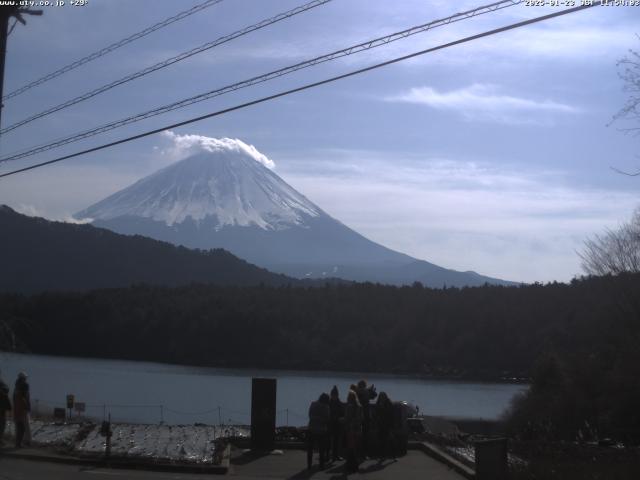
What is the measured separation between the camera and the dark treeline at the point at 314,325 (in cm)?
7544

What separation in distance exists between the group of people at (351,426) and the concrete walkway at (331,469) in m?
0.24

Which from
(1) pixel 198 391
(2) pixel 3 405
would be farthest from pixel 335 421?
(1) pixel 198 391

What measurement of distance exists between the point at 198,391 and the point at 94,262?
76.0 m

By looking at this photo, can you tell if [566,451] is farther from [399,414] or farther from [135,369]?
[135,369]

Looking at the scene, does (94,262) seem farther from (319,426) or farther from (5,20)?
(319,426)

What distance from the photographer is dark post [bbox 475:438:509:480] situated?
11.9 m

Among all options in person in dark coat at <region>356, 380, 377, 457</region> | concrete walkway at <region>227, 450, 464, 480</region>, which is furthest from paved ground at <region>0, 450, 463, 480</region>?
person in dark coat at <region>356, 380, 377, 457</region>

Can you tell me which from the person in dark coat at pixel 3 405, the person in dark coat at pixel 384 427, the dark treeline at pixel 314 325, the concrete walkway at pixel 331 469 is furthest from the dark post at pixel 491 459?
the dark treeline at pixel 314 325

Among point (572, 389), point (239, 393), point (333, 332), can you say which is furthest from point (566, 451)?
point (333, 332)

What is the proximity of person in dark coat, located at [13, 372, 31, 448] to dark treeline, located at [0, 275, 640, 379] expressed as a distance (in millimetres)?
52484

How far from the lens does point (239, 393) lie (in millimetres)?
54469

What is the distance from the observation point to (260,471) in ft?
47.1

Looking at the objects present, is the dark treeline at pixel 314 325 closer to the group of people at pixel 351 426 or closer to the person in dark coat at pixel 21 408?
the group of people at pixel 351 426

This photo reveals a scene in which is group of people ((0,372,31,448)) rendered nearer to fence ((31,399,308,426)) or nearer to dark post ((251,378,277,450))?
dark post ((251,378,277,450))
